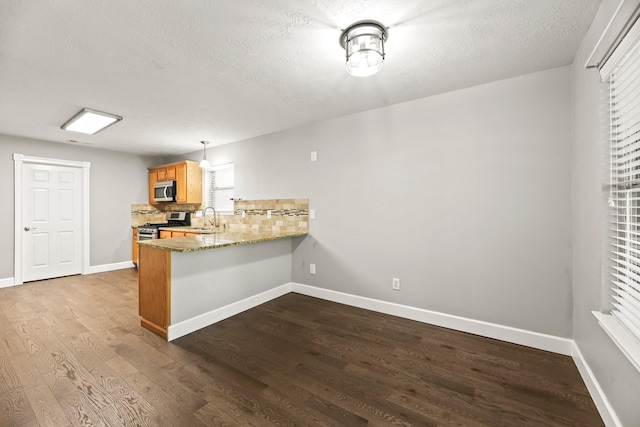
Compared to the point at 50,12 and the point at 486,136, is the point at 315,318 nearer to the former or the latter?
the point at 486,136

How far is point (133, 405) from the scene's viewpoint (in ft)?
5.49

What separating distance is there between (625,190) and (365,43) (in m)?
1.67

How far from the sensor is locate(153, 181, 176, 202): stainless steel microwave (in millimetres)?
5328

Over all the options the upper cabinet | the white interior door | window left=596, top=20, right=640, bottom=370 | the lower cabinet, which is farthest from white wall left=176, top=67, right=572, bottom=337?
the white interior door

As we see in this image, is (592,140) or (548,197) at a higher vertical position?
(592,140)

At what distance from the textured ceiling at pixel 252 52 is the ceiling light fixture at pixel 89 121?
4.9 inches

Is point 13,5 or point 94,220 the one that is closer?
point 13,5

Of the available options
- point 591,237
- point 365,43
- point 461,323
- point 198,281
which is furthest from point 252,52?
point 461,323

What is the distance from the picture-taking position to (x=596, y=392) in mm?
1664

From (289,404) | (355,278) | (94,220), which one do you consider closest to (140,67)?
(289,404)

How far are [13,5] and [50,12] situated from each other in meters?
0.16

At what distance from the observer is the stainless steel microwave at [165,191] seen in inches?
210

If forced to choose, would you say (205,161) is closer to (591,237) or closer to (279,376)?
(279,376)

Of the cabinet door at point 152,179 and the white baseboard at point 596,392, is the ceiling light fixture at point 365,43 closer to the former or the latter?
the white baseboard at point 596,392
